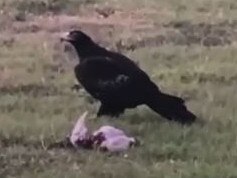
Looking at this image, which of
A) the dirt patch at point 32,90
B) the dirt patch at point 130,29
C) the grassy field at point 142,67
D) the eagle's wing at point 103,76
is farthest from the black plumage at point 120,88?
the dirt patch at point 130,29

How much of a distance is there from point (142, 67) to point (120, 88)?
213cm

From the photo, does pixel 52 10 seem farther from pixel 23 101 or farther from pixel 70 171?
pixel 70 171

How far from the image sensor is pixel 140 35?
12.1m

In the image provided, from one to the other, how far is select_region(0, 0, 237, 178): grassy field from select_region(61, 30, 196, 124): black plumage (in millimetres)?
121

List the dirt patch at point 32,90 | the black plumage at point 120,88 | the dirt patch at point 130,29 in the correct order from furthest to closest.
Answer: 1. the dirt patch at point 130,29
2. the dirt patch at point 32,90
3. the black plumage at point 120,88

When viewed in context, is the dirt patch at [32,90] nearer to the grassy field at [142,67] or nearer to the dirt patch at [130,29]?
the grassy field at [142,67]

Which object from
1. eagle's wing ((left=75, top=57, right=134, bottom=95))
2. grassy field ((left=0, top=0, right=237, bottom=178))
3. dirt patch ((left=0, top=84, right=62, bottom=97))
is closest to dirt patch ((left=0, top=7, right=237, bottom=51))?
grassy field ((left=0, top=0, right=237, bottom=178))

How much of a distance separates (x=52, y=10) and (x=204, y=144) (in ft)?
20.6

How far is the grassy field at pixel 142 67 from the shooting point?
7191mm

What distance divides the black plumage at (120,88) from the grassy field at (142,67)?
12 cm

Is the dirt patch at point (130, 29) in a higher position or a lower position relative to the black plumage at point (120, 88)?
lower

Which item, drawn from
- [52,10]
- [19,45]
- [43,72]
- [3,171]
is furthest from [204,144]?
[52,10]

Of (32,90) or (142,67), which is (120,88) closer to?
(32,90)

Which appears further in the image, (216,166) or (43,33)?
(43,33)
